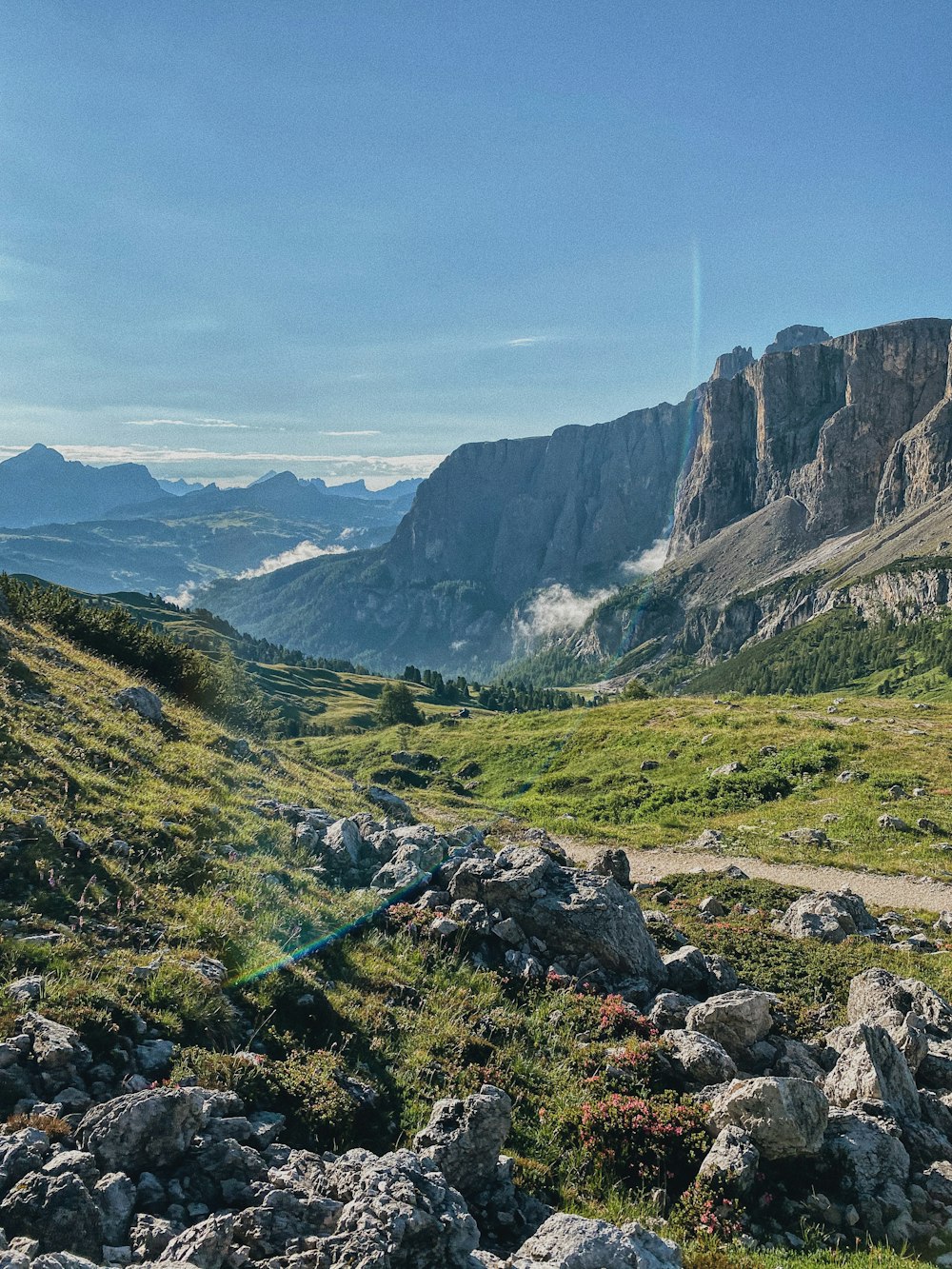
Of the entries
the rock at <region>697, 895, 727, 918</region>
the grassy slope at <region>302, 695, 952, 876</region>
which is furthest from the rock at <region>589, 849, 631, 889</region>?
the grassy slope at <region>302, 695, 952, 876</region>

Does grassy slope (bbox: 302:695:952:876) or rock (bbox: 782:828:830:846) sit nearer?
rock (bbox: 782:828:830:846)

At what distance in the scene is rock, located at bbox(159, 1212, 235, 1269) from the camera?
6.89m

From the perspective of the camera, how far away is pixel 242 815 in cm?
2122

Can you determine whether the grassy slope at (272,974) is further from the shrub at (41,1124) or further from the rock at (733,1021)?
the rock at (733,1021)

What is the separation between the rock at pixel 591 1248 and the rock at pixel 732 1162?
222cm

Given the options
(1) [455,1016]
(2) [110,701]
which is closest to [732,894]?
(1) [455,1016]

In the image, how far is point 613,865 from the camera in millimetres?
25406

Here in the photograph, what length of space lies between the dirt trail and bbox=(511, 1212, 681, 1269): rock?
76.2 ft

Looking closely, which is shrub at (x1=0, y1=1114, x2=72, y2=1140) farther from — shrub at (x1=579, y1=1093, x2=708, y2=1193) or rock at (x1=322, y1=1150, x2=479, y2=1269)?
shrub at (x1=579, y1=1093, x2=708, y2=1193)

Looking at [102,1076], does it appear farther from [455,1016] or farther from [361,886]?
[361,886]

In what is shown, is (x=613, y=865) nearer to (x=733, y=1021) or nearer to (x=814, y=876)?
(x=733, y=1021)

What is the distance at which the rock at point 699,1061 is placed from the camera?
13031 millimetres

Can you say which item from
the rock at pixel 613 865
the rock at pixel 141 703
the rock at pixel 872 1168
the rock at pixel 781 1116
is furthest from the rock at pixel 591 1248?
the rock at pixel 141 703

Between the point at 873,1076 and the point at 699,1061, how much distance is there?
299cm
